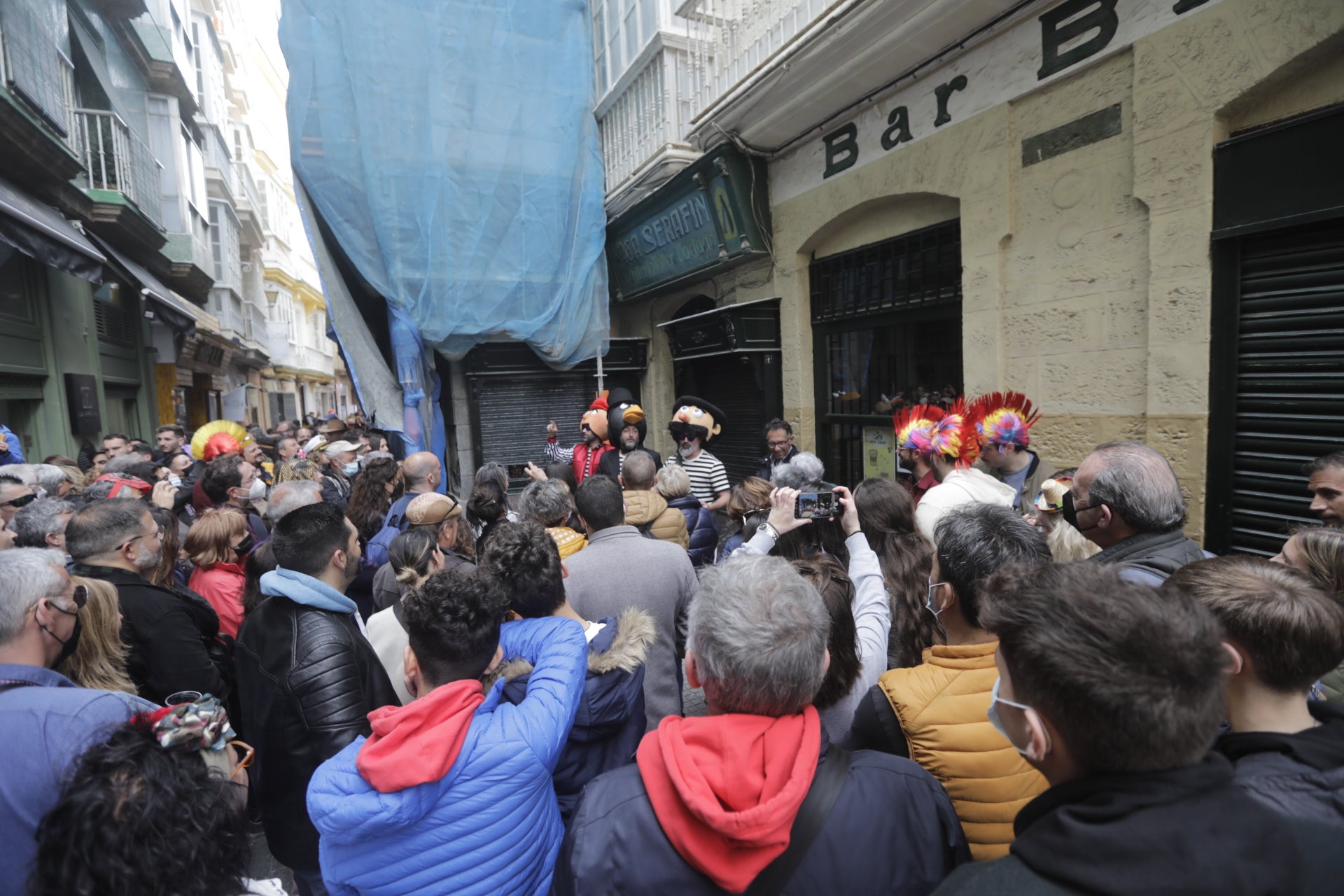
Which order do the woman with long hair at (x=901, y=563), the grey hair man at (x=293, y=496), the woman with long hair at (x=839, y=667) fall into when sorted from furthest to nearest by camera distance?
the grey hair man at (x=293, y=496) → the woman with long hair at (x=901, y=563) → the woman with long hair at (x=839, y=667)

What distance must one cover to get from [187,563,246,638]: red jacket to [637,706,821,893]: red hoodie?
2.70 m

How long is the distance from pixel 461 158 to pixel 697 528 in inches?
257

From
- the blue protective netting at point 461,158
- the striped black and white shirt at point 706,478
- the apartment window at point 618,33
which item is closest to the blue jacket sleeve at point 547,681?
the striped black and white shirt at point 706,478

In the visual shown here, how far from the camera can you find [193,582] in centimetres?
307

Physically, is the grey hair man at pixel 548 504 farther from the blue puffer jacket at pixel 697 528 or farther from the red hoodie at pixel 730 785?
the red hoodie at pixel 730 785

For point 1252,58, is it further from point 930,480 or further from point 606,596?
point 606,596

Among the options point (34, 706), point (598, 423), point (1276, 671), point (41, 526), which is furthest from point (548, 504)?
point (598, 423)

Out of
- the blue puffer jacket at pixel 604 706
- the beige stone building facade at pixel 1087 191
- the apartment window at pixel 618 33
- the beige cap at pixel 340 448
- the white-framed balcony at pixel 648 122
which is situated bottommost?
the blue puffer jacket at pixel 604 706

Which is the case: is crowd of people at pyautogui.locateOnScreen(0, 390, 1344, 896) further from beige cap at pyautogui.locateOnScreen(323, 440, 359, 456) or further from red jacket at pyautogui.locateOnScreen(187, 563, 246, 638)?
beige cap at pyautogui.locateOnScreen(323, 440, 359, 456)

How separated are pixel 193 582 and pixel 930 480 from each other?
4143 mm

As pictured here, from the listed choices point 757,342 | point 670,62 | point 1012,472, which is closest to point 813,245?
point 757,342

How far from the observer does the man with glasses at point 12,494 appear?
364 centimetres

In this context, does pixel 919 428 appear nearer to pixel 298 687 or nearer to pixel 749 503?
pixel 749 503

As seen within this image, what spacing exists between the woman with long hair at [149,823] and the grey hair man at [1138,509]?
2.37 m
